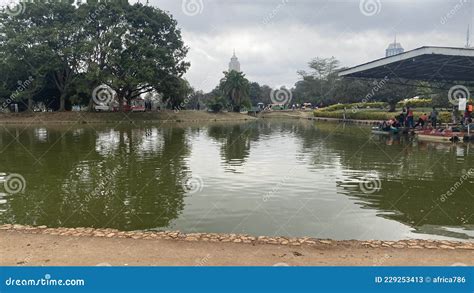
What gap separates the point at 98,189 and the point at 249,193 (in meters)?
3.95

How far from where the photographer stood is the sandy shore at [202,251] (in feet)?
17.1

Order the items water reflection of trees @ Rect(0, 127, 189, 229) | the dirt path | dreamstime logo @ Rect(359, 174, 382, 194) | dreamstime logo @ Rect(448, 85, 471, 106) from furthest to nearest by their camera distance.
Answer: dreamstime logo @ Rect(448, 85, 471, 106), dreamstime logo @ Rect(359, 174, 382, 194), water reflection of trees @ Rect(0, 127, 189, 229), the dirt path

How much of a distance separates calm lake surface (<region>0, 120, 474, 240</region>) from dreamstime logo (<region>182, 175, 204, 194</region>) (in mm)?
29

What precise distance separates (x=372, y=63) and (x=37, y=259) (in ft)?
82.9

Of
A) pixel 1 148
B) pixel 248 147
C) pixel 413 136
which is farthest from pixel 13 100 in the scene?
pixel 413 136

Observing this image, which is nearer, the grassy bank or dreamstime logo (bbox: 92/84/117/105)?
the grassy bank

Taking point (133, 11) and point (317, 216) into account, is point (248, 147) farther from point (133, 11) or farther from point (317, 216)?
point (133, 11)

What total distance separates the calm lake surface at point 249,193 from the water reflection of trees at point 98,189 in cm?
3

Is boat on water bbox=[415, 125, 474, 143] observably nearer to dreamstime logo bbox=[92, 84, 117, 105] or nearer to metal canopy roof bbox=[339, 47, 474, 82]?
metal canopy roof bbox=[339, 47, 474, 82]

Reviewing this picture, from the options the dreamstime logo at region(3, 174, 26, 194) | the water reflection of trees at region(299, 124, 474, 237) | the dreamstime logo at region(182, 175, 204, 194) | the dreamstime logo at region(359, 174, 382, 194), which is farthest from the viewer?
the dreamstime logo at region(359, 174, 382, 194)

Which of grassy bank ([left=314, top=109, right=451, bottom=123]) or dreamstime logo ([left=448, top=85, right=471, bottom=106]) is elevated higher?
dreamstime logo ([left=448, top=85, right=471, bottom=106])

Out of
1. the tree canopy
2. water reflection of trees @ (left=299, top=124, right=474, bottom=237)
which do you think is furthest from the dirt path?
the tree canopy

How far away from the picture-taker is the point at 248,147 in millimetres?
21266

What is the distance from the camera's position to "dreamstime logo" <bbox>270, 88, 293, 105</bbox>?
313 ft
